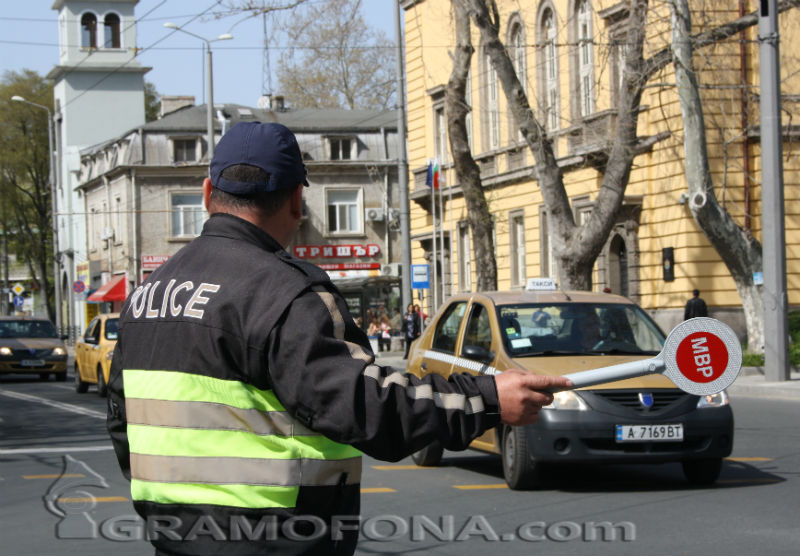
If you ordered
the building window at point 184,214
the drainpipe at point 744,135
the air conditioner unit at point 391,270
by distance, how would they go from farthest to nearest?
1. the building window at point 184,214
2. the air conditioner unit at point 391,270
3. the drainpipe at point 744,135

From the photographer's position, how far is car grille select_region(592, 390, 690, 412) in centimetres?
959

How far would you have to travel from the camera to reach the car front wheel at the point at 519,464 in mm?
9531

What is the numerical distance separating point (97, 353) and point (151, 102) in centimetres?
5680

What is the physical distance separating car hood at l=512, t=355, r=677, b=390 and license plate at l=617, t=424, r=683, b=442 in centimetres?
32

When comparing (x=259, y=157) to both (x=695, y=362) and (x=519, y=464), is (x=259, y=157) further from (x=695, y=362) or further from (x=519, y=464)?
(x=519, y=464)

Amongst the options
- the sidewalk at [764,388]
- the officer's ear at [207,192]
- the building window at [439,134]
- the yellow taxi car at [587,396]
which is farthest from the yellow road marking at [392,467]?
the building window at [439,134]

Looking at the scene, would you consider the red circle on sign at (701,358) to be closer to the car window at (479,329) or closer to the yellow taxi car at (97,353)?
the car window at (479,329)

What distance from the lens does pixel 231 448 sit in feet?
8.62

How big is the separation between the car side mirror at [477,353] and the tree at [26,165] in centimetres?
5960

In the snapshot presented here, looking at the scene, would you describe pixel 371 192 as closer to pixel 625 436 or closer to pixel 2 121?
pixel 2 121

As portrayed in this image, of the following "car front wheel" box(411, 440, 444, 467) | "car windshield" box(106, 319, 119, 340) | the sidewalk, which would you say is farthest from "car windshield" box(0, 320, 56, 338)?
"car front wheel" box(411, 440, 444, 467)

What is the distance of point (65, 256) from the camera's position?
7056 cm

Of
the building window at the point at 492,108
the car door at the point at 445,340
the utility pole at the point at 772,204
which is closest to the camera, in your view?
the car door at the point at 445,340

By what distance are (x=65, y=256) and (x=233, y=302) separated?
2779 inches
